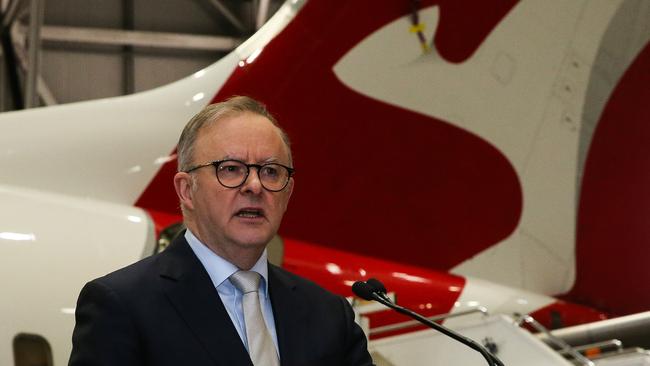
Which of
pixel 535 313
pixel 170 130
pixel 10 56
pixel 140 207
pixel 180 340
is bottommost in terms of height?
pixel 10 56

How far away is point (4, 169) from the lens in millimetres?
2947

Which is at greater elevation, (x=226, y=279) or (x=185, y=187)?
(x=185, y=187)

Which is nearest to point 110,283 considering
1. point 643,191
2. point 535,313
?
point 535,313

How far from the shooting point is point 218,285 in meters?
1.46

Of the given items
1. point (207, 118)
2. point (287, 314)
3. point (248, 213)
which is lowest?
point (287, 314)

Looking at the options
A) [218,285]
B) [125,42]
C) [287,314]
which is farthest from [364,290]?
[125,42]

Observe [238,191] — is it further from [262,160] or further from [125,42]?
[125,42]

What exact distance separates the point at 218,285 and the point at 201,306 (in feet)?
0.21

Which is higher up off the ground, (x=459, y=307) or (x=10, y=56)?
(x=459, y=307)

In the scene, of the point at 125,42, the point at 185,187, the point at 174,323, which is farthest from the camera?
the point at 125,42

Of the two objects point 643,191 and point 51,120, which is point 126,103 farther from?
point 643,191

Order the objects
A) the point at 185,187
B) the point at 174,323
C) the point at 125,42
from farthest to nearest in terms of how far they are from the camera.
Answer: the point at 125,42 → the point at 185,187 → the point at 174,323

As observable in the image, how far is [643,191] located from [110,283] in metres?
2.49

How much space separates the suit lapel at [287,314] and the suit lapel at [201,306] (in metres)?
0.09
